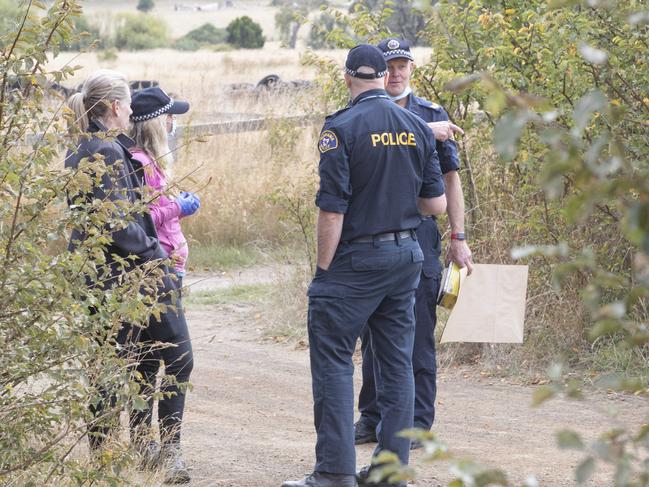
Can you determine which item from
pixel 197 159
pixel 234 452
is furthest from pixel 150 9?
pixel 234 452

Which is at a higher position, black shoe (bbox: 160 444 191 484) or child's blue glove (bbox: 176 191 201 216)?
child's blue glove (bbox: 176 191 201 216)

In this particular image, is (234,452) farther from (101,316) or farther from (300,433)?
(101,316)

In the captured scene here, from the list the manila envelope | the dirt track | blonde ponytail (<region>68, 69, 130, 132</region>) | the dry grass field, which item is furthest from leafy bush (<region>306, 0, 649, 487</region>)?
the dry grass field

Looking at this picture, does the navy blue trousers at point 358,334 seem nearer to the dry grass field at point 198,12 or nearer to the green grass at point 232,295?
the green grass at point 232,295

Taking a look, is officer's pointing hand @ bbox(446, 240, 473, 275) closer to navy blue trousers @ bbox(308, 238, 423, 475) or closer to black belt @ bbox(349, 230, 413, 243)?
navy blue trousers @ bbox(308, 238, 423, 475)

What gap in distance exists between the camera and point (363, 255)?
4387mm

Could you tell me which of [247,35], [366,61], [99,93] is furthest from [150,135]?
[247,35]

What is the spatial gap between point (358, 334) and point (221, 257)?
21.3 feet

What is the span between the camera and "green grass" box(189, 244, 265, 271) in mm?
10789

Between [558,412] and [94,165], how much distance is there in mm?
3602

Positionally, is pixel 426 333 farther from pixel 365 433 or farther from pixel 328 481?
pixel 328 481

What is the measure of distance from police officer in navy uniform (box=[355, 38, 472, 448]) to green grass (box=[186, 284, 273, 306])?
4054 mm

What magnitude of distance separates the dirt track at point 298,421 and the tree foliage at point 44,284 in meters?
0.97

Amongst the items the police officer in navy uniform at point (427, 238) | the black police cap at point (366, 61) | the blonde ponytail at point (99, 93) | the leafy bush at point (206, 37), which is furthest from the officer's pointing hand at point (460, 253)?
the leafy bush at point (206, 37)
